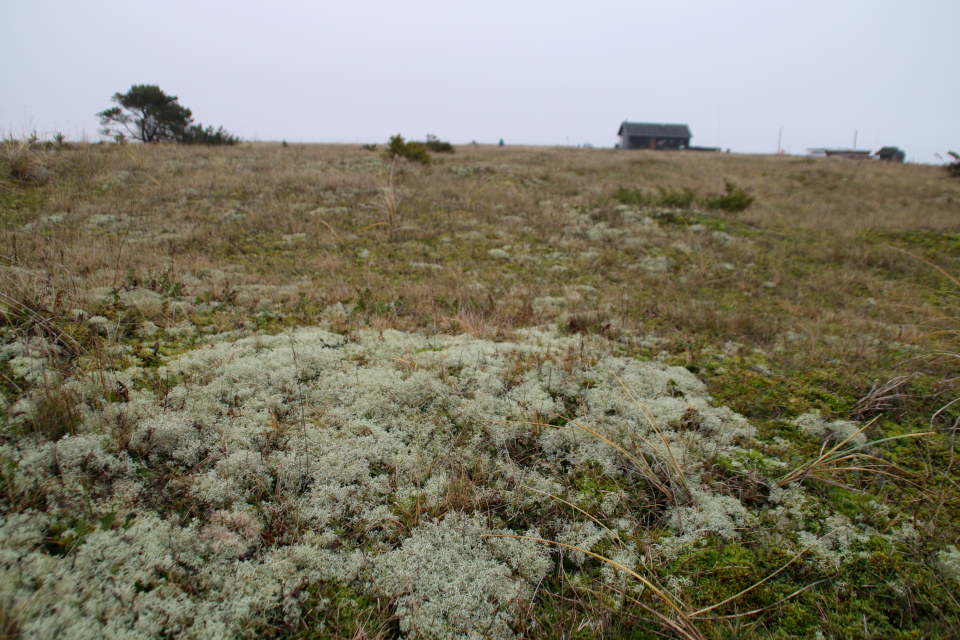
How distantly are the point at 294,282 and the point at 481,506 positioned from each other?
13.3ft

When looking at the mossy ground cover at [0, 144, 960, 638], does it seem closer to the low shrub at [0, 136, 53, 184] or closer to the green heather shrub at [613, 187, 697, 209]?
the low shrub at [0, 136, 53, 184]

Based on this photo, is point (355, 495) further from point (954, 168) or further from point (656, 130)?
point (656, 130)

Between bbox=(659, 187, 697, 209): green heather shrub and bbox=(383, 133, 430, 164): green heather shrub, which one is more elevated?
bbox=(383, 133, 430, 164): green heather shrub

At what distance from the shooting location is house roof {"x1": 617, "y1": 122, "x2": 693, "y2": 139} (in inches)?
1994

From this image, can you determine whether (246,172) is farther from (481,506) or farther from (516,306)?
(481,506)

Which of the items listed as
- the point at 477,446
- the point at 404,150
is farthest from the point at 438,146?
the point at 477,446

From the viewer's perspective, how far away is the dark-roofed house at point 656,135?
50.4 metres

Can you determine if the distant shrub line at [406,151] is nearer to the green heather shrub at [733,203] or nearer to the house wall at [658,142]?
the green heather shrub at [733,203]

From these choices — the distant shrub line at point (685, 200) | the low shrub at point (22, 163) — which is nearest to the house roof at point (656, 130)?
the distant shrub line at point (685, 200)

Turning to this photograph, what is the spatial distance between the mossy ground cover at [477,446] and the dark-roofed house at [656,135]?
165 ft

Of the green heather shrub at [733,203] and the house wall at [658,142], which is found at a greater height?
the house wall at [658,142]

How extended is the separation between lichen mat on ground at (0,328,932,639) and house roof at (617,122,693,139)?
183ft

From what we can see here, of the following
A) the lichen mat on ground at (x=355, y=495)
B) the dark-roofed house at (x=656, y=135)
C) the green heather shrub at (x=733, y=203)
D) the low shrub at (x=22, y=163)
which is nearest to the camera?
the lichen mat on ground at (x=355, y=495)

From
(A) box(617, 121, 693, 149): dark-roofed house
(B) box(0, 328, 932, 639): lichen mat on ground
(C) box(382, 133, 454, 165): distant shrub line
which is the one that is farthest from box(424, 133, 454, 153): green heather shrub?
(A) box(617, 121, 693, 149): dark-roofed house
